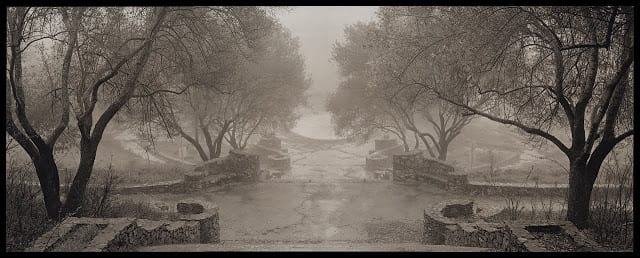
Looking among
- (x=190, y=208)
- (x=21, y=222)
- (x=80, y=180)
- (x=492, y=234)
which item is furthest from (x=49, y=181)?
(x=492, y=234)

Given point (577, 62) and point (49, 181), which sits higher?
point (577, 62)

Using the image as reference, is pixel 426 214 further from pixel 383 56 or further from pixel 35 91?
pixel 35 91

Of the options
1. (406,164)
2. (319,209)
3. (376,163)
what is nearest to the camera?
(319,209)

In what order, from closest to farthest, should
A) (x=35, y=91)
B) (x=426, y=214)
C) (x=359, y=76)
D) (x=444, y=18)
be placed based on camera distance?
(x=426, y=214) → (x=444, y=18) → (x=35, y=91) → (x=359, y=76)

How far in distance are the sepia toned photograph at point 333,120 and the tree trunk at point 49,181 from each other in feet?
0.13

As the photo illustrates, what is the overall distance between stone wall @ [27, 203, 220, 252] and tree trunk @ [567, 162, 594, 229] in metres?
7.28

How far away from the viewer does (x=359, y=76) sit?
2244 centimetres

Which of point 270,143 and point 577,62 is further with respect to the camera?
point 270,143

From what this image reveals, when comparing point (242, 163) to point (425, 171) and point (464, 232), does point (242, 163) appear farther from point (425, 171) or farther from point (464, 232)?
point (464, 232)

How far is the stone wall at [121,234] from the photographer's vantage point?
7406 millimetres

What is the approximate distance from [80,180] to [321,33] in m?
91.0

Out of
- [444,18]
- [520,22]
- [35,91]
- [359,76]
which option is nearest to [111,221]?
[520,22]

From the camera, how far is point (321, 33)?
97812 millimetres

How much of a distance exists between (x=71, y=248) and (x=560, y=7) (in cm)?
913
